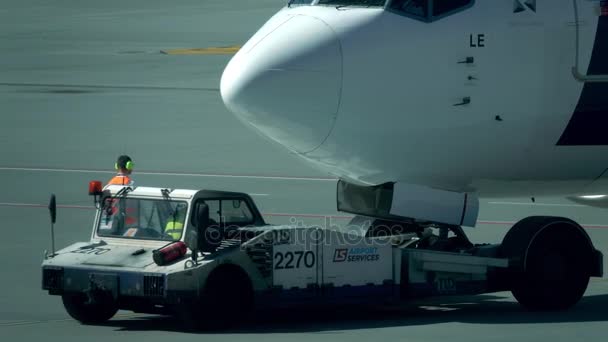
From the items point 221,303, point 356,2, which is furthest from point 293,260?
point 356,2

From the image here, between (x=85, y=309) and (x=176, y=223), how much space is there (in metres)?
1.63

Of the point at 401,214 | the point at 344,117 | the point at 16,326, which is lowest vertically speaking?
the point at 16,326

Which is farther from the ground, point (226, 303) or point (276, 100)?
point (276, 100)

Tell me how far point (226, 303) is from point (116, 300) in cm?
141

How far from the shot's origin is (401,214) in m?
21.0

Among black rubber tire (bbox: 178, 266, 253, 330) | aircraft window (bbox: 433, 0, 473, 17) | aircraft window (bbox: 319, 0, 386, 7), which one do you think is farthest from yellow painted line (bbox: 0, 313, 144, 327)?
aircraft window (bbox: 433, 0, 473, 17)

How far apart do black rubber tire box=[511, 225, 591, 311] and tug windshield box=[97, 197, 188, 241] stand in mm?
4808

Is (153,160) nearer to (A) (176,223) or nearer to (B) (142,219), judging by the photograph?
(B) (142,219)

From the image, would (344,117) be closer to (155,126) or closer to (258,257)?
(258,257)

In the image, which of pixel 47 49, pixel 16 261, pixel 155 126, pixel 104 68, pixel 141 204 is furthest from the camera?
pixel 47 49

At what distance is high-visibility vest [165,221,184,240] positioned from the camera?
66.1 feet

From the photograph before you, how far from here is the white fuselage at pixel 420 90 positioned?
20.0 meters

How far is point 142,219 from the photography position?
67.7 ft

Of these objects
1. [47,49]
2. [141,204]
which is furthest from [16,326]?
[47,49]
